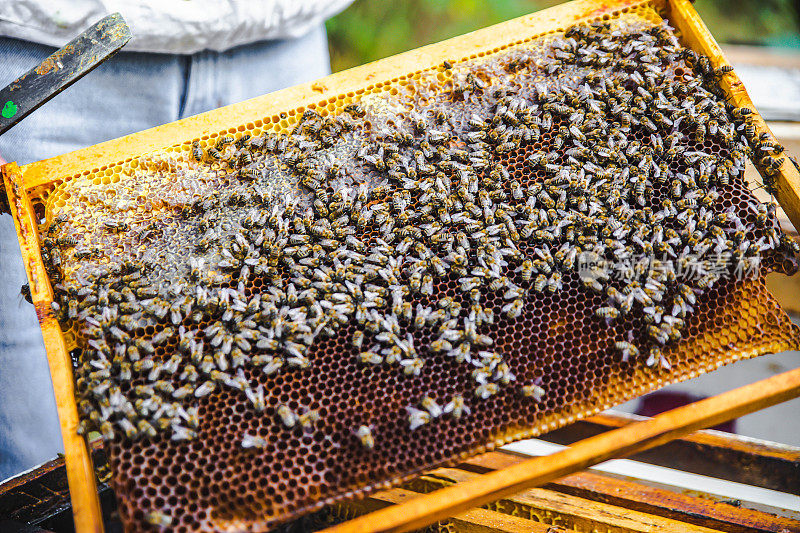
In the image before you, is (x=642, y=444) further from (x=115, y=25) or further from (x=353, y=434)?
(x=115, y=25)

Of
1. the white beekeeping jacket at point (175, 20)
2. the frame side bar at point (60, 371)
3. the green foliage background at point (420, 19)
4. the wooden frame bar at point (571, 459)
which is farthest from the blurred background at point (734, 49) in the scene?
the frame side bar at point (60, 371)

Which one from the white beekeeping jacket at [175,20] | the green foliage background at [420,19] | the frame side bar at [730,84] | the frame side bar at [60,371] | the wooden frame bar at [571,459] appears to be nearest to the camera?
the wooden frame bar at [571,459]

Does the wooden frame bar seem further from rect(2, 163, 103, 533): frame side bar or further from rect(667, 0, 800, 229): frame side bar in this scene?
rect(2, 163, 103, 533): frame side bar

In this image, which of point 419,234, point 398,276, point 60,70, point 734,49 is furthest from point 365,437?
point 734,49

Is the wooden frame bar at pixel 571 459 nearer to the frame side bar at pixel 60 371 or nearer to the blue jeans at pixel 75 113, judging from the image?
the frame side bar at pixel 60 371

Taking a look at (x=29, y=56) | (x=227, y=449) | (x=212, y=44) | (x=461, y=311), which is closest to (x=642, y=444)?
(x=461, y=311)

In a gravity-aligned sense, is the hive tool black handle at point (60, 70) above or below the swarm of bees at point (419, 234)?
above
